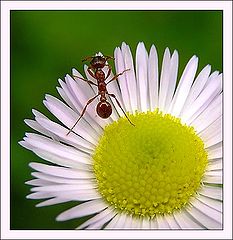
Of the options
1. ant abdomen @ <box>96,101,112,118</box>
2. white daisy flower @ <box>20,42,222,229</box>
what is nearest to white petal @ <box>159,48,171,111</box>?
white daisy flower @ <box>20,42,222,229</box>

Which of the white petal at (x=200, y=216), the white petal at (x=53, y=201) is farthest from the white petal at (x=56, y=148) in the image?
the white petal at (x=200, y=216)

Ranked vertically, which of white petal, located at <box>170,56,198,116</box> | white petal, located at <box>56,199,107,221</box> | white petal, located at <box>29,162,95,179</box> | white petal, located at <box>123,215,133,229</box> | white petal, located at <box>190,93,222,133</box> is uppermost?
white petal, located at <box>170,56,198,116</box>

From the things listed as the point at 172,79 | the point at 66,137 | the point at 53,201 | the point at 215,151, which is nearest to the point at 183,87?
the point at 172,79

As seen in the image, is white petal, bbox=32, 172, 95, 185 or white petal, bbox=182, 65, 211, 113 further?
white petal, bbox=182, 65, 211, 113

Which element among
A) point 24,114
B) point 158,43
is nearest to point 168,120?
point 158,43

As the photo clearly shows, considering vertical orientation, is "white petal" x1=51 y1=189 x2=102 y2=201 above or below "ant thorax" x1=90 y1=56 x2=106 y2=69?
below

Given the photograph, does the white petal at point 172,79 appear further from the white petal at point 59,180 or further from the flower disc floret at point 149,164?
the white petal at point 59,180

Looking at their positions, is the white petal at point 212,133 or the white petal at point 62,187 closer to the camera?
the white petal at point 62,187

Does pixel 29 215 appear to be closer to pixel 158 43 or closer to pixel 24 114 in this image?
pixel 24 114

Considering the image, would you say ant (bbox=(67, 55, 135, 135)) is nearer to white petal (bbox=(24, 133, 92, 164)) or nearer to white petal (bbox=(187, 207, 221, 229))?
white petal (bbox=(24, 133, 92, 164))

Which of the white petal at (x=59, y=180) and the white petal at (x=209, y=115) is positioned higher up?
the white petal at (x=209, y=115)
